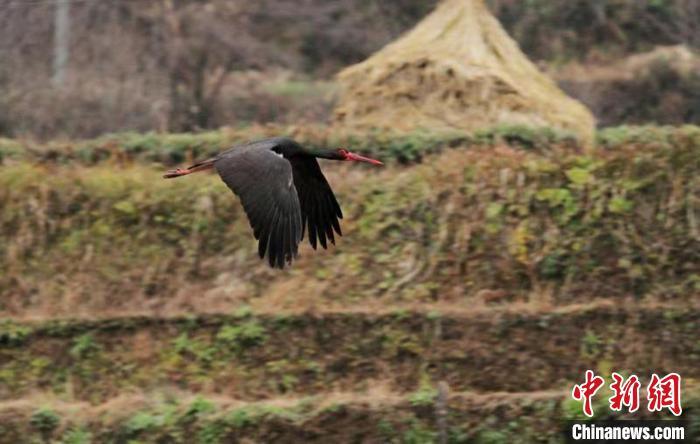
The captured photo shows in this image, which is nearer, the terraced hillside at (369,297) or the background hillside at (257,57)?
the terraced hillside at (369,297)

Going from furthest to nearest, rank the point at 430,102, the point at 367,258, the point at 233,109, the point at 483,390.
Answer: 1. the point at 233,109
2. the point at 430,102
3. the point at 367,258
4. the point at 483,390

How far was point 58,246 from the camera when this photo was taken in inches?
537

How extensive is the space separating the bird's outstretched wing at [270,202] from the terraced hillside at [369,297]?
2675 millimetres

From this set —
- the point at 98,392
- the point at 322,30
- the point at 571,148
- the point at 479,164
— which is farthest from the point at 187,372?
the point at 322,30

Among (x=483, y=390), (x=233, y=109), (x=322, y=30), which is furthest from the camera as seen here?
(x=322, y=30)

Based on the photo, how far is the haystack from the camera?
15039 millimetres

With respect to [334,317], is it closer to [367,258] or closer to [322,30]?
[367,258]

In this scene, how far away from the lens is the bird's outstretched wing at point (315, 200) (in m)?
9.67

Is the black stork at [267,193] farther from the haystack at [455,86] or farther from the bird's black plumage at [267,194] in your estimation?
the haystack at [455,86]

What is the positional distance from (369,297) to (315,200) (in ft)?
10.3

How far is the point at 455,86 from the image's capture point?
15.4 m

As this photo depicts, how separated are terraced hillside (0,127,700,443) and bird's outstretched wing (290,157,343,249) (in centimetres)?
174

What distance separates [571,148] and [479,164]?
39.2 inches

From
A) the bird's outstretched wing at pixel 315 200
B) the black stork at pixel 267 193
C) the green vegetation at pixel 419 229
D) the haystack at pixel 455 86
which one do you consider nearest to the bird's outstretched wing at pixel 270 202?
the black stork at pixel 267 193
